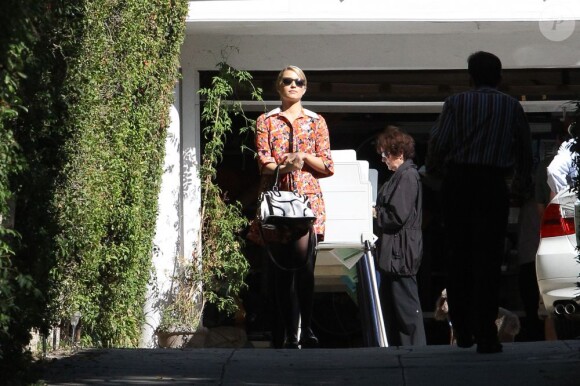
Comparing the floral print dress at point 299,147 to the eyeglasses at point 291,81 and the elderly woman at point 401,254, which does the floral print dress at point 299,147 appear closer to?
the eyeglasses at point 291,81

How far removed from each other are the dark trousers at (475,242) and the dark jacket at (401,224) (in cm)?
249

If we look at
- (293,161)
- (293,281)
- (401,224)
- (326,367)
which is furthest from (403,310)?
(326,367)

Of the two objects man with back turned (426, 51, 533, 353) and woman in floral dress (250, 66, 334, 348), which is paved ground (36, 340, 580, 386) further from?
woman in floral dress (250, 66, 334, 348)

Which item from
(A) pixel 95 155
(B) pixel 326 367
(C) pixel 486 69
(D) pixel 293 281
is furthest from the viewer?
(D) pixel 293 281

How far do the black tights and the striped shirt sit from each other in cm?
137

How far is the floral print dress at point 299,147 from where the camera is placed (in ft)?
31.6

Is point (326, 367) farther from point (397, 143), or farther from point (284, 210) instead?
point (397, 143)

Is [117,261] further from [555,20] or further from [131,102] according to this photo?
[555,20]

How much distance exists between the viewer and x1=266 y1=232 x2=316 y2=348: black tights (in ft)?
30.9

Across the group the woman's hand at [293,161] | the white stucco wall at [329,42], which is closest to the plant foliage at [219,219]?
the white stucco wall at [329,42]

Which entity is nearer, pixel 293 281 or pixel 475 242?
pixel 475 242

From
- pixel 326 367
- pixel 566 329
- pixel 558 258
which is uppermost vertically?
pixel 558 258

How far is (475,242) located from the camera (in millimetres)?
→ 8219

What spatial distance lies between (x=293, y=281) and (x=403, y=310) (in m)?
1.64
